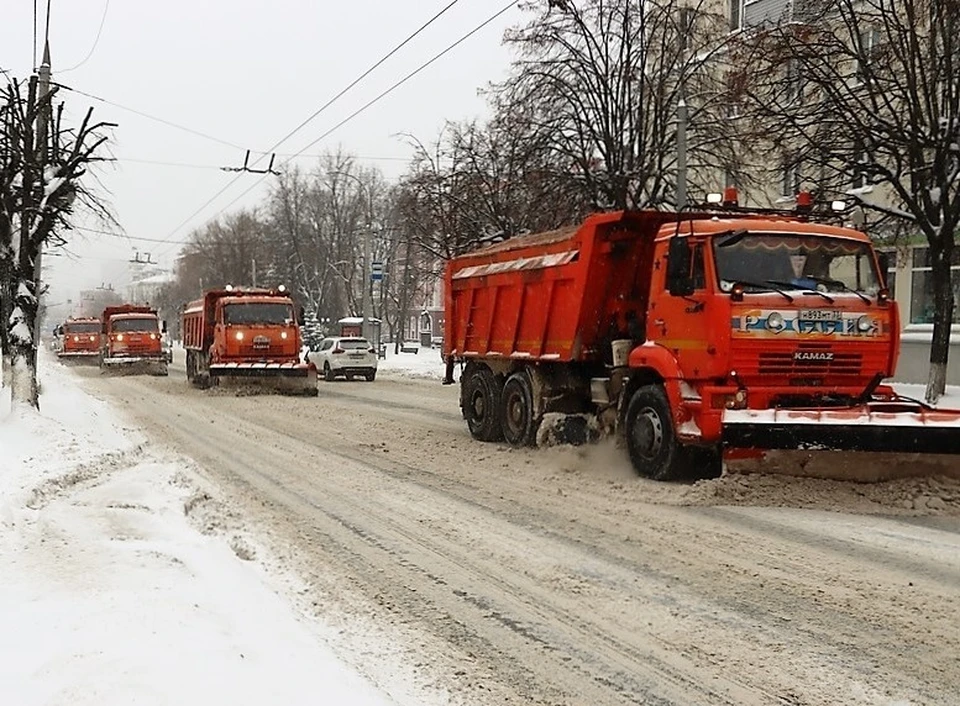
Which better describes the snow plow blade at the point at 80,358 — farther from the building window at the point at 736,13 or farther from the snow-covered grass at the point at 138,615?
the snow-covered grass at the point at 138,615

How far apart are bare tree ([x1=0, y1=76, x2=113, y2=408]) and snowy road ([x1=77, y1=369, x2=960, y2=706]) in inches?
173

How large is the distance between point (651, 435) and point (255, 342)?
53.5ft

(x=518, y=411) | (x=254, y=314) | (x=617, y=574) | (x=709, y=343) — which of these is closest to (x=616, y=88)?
(x=254, y=314)

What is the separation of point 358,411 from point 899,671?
1533 cm

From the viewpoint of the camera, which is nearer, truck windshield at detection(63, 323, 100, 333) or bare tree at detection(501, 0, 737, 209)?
bare tree at detection(501, 0, 737, 209)

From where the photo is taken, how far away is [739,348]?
920 centimetres

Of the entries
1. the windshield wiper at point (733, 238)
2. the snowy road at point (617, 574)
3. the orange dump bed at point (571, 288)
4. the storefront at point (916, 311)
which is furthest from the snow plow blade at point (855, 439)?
the storefront at point (916, 311)

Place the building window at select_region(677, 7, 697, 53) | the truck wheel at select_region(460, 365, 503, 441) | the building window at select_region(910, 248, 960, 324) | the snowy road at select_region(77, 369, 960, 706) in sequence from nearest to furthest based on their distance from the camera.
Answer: the snowy road at select_region(77, 369, 960, 706), the truck wheel at select_region(460, 365, 503, 441), the building window at select_region(910, 248, 960, 324), the building window at select_region(677, 7, 697, 53)

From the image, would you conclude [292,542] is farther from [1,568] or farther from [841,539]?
[841,539]

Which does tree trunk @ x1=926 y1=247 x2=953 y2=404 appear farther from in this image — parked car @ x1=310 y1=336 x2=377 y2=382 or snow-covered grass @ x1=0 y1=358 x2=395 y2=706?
parked car @ x1=310 y1=336 x2=377 y2=382

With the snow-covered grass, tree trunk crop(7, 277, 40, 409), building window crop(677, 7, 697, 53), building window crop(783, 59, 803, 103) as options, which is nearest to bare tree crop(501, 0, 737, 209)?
building window crop(677, 7, 697, 53)

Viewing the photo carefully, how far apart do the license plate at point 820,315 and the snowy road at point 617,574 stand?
1568 mm

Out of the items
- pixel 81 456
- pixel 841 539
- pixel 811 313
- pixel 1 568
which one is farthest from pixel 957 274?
pixel 1 568

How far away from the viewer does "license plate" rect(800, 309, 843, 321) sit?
30.6ft
